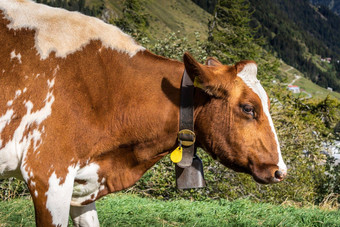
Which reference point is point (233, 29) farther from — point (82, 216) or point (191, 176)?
point (82, 216)

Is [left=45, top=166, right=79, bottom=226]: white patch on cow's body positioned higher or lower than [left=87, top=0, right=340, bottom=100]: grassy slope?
higher

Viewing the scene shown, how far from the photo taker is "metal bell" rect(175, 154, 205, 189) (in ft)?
11.6

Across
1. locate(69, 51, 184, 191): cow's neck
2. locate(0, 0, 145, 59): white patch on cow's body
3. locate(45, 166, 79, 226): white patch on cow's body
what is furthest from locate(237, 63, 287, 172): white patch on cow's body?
locate(45, 166, 79, 226): white patch on cow's body

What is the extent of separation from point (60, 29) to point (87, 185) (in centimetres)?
131

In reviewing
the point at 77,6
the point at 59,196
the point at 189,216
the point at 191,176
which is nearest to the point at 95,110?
the point at 59,196

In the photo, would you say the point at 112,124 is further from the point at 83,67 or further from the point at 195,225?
the point at 195,225

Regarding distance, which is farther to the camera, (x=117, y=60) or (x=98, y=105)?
(x=117, y=60)

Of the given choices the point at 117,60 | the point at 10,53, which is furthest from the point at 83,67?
the point at 10,53

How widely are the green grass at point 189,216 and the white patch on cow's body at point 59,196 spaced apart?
2.10 m

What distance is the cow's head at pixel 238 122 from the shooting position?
3146 mm

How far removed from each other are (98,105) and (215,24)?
991 inches

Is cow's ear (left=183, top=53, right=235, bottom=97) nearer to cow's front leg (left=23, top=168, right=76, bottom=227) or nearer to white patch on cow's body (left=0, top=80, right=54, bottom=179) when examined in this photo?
white patch on cow's body (left=0, top=80, right=54, bottom=179)

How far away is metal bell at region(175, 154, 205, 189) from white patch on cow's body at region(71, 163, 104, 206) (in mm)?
752

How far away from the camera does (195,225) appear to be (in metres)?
5.09
